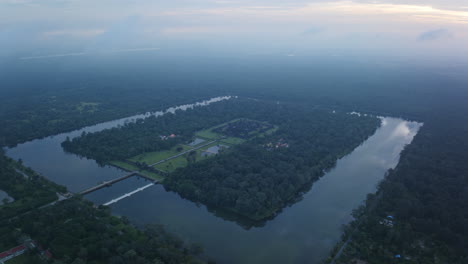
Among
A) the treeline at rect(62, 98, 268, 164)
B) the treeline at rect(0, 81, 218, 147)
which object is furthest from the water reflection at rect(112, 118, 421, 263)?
the treeline at rect(0, 81, 218, 147)

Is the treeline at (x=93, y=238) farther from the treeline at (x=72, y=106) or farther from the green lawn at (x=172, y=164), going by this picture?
the treeline at (x=72, y=106)

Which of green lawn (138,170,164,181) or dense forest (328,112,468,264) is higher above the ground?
green lawn (138,170,164,181)

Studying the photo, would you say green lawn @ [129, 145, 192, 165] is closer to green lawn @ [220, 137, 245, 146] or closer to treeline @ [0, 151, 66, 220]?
green lawn @ [220, 137, 245, 146]

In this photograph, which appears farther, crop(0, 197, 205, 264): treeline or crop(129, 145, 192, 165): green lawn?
crop(129, 145, 192, 165): green lawn

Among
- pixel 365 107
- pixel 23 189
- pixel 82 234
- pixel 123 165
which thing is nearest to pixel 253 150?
pixel 123 165

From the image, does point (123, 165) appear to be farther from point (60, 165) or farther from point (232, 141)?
point (232, 141)

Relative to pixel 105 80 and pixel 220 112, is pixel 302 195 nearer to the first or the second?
pixel 220 112

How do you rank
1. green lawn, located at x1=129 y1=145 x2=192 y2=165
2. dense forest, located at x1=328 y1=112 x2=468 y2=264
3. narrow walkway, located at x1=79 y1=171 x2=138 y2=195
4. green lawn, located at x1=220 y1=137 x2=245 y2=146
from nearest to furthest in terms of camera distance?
dense forest, located at x1=328 y1=112 x2=468 y2=264
narrow walkway, located at x1=79 y1=171 x2=138 y2=195
green lawn, located at x1=129 y1=145 x2=192 y2=165
green lawn, located at x1=220 y1=137 x2=245 y2=146
